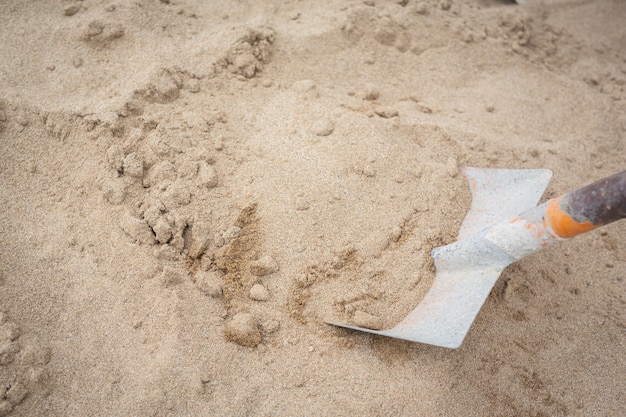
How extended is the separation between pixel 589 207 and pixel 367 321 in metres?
0.79

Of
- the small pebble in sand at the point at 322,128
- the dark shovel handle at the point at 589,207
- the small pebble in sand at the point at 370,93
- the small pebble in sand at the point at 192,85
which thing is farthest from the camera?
the small pebble in sand at the point at 370,93

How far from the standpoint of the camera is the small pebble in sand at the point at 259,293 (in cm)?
169

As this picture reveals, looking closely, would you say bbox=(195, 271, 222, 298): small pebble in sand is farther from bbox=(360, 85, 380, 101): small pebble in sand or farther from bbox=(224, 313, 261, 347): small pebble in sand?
bbox=(360, 85, 380, 101): small pebble in sand

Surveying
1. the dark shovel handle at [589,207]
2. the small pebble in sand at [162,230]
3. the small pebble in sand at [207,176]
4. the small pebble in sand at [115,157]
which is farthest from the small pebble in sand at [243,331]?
the dark shovel handle at [589,207]

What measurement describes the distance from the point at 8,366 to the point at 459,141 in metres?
2.00

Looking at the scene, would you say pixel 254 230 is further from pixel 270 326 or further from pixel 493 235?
pixel 493 235

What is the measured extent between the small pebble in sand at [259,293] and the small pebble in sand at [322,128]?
754 millimetres

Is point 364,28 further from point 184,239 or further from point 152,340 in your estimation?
point 152,340

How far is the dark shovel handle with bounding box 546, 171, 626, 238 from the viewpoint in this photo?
129 centimetres

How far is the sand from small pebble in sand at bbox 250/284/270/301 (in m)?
0.01

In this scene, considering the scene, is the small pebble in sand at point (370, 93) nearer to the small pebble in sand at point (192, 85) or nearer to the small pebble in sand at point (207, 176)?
the small pebble in sand at point (192, 85)

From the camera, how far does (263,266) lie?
1725 mm

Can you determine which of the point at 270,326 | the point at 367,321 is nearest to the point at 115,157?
the point at 270,326

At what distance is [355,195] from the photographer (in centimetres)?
191
